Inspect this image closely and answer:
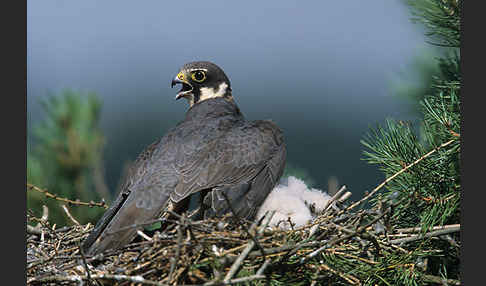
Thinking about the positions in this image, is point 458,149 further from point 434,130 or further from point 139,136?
point 139,136

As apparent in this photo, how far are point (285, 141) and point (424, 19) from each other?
3.25 feet

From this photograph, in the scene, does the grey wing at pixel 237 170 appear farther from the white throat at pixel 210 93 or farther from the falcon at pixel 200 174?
the white throat at pixel 210 93

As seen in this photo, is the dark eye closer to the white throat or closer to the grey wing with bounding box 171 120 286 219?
the white throat

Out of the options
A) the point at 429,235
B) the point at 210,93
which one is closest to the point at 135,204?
the point at 210,93

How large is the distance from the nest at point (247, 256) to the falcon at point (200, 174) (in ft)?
0.59

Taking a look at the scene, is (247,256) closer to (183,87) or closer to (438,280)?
A: (438,280)

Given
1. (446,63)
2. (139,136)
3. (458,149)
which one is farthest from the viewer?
(139,136)

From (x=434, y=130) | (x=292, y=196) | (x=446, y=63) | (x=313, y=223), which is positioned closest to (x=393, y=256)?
(x=313, y=223)

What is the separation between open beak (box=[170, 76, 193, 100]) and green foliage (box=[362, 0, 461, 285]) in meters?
1.42

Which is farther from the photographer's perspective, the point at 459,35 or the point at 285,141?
the point at 285,141

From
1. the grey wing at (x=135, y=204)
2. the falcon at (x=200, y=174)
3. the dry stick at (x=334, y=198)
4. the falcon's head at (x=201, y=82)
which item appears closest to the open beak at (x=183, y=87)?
the falcon's head at (x=201, y=82)

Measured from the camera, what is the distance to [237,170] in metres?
A: 2.81

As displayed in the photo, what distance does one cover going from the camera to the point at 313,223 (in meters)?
2.44

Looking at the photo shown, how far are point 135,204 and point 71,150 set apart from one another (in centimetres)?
103
